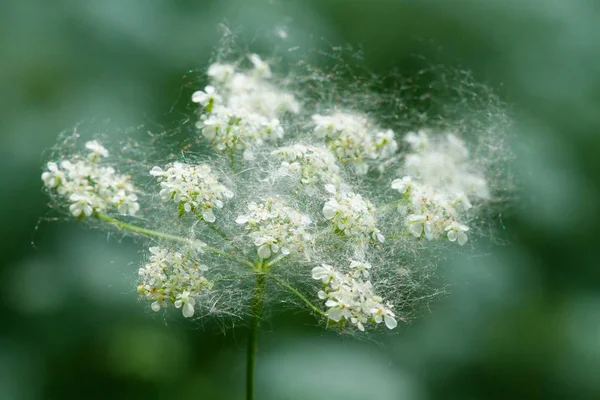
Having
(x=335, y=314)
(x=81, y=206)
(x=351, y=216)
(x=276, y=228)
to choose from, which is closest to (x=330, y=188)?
(x=351, y=216)

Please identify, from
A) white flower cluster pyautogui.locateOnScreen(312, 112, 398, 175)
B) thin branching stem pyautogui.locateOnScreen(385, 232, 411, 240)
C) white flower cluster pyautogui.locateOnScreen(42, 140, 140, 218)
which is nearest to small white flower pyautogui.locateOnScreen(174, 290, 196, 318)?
white flower cluster pyautogui.locateOnScreen(42, 140, 140, 218)

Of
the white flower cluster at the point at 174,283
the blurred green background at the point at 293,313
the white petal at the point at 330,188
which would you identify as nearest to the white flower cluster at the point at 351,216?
the white petal at the point at 330,188

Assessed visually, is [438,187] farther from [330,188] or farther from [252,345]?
[252,345]

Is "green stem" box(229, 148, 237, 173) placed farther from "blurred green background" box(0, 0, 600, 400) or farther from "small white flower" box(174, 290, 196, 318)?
"blurred green background" box(0, 0, 600, 400)

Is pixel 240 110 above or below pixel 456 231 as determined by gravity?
above

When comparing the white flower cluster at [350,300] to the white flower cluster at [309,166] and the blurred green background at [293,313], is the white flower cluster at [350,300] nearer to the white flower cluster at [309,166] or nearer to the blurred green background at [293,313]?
the white flower cluster at [309,166]
